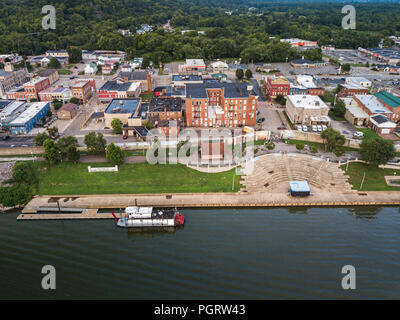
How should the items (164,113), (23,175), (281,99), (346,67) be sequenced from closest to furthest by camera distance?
(23,175), (164,113), (281,99), (346,67)

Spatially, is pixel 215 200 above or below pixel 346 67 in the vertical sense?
below

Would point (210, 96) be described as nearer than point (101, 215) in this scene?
No

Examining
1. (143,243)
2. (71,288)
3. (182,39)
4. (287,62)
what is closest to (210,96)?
(143,243)

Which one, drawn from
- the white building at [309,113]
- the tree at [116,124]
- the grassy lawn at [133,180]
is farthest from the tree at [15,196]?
the white building at [309,113]

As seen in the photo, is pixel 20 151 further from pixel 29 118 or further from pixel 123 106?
pixel 123 106

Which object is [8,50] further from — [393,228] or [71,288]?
[393,228]

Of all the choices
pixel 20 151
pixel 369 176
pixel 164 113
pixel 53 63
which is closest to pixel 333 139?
pixel 369 176
